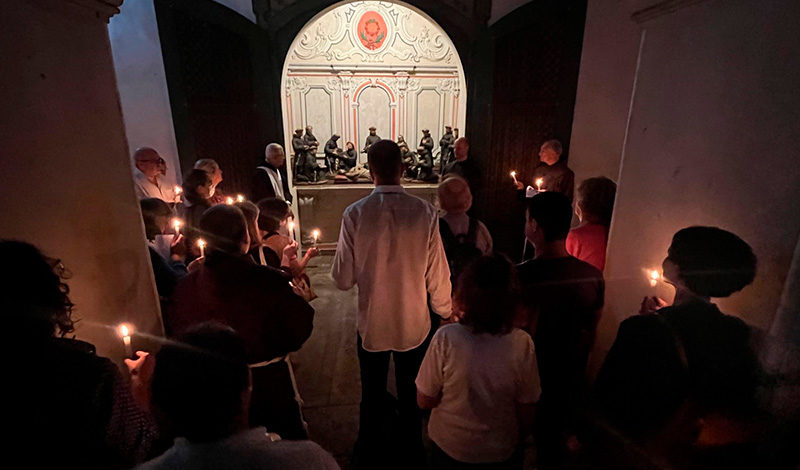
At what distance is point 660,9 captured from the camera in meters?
2.18

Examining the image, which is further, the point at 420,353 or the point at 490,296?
the point at 420,353

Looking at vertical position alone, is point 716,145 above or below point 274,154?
above

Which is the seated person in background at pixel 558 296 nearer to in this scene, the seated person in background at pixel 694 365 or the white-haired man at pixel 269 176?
the seated person in background at pixel 694 365

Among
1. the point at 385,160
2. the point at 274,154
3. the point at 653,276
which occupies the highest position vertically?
the point at 385,160

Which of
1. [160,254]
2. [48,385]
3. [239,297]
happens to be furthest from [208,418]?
[160,254]

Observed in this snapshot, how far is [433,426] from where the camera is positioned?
1.65 meters

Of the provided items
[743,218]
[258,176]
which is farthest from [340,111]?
[743,218]

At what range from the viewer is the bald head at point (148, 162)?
3.89 m

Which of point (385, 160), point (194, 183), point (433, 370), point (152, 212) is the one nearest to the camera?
point (433, 370)

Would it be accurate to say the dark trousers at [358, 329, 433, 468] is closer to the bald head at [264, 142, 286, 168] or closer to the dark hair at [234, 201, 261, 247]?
the dark hair at [234, 201, 261, 247]

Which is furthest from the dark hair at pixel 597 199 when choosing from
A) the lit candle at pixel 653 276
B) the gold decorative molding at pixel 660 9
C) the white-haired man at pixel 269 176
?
the white-haired man at pixel 269 176

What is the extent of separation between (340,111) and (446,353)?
9502 millimetres

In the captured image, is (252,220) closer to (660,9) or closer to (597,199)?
(597,199)

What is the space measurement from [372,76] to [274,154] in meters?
5.86
